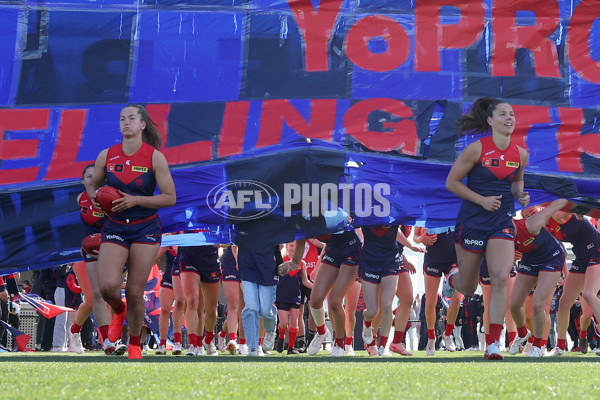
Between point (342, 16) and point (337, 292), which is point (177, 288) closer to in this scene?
point (337, 292)

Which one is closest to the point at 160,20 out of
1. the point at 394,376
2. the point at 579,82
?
the point at 579,82

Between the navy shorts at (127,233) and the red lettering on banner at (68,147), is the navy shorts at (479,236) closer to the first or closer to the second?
the navy shorts at (127,233)

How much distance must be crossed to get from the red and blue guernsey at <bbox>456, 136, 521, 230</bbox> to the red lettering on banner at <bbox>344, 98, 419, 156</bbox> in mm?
1406

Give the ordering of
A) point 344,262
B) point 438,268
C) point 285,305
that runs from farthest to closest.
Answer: point 285,305, point 438,268, point 344,262

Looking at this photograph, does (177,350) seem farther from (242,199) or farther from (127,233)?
(127,233)

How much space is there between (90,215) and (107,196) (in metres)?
1.62

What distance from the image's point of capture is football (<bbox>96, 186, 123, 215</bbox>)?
7090 millimetres

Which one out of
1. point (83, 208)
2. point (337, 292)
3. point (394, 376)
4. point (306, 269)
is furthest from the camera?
point (306, 269)

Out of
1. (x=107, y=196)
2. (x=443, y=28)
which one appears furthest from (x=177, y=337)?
(x=443, y=28)

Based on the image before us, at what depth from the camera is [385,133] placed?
9203mm

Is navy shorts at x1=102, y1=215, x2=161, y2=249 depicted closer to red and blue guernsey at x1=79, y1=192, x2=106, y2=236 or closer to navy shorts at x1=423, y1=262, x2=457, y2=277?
red and blue guernsey at x1=79, y1=192, x2=106, y2=236

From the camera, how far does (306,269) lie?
14.1m

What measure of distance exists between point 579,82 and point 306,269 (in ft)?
20.1

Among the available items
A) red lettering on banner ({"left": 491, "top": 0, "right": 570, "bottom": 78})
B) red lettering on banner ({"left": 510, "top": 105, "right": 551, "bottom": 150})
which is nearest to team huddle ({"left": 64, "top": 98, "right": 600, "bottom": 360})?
red lettering on banner ({"left": 510, "top": 105, "right": 551, "bottom": 150})
